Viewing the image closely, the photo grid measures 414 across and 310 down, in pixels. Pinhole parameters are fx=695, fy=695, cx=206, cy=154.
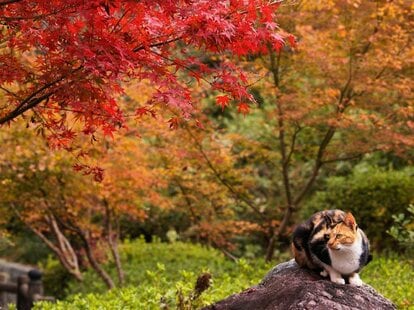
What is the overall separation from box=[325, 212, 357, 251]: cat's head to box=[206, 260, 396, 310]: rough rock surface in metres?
0.33

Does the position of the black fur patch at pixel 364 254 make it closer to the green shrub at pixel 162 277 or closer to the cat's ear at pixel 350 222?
the cat's ear at pixel 350 222

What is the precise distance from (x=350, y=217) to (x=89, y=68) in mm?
1839

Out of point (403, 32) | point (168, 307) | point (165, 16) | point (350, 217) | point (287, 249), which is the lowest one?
point (287, 249)

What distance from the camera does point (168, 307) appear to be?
17.5 feet

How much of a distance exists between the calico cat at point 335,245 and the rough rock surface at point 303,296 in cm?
7

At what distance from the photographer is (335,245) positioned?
4215 millimetres

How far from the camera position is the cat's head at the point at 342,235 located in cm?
423

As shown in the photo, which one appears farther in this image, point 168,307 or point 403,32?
point 403,32

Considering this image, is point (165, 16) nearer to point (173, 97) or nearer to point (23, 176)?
point (173, 97)

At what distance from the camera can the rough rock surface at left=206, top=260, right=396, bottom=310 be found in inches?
170

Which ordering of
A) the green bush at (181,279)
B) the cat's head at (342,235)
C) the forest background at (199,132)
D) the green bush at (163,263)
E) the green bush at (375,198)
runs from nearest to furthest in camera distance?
the cat's head at (342,235) < the forest background at (199,132) < the green bush at (181,279) < the green bush at (163,263) < the green bush at (375,198)

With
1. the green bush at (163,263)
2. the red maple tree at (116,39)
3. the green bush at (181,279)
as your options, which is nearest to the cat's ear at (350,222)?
the red maple tree at (116,39)

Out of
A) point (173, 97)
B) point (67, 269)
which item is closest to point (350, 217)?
point (173, 97)

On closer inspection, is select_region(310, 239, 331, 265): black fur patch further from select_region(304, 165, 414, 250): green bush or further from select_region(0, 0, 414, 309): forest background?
select_region(304, 165, 414, 250): green bush
